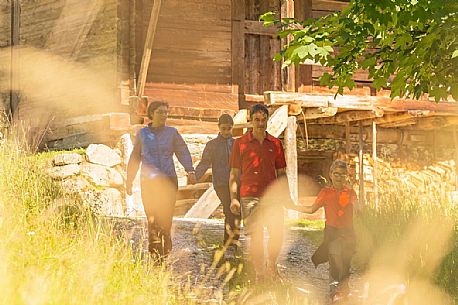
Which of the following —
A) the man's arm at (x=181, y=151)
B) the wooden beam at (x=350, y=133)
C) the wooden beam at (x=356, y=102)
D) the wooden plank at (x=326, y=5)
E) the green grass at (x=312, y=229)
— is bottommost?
the green grass at (x=312, y=229)

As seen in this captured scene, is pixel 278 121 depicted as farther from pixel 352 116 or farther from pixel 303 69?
pixel 303 69

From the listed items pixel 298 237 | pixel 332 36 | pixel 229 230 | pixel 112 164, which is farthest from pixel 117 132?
pixel 332 36

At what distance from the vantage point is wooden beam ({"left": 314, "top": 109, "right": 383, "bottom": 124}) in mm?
13766

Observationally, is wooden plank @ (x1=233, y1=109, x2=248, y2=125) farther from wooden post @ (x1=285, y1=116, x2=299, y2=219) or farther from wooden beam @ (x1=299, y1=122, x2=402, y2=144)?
wooden beam @ (x1=299, y1=122, x2=402, y2=144)

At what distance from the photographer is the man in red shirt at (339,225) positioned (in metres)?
6.48

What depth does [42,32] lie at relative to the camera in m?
15.2

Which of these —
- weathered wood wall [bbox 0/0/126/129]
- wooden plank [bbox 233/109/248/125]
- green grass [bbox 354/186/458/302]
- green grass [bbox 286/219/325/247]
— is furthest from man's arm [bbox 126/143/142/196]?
weathered wood wall [bbox 0/0/126/129]

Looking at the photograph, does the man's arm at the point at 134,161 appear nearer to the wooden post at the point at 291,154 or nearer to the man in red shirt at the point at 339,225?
the man in red shirt at the point at 339,225

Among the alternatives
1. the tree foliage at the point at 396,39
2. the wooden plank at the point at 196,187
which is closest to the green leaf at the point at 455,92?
the tree foliage at the point at 396,39

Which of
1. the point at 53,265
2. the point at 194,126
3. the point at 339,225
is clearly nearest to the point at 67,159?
the point at 194,126

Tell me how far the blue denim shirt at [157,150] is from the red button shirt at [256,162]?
608 millimetres

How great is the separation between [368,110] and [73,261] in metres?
9.58

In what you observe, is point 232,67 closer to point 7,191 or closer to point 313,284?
point 313,284

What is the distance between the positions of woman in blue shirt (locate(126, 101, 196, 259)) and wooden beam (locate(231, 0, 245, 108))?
7.29 m
